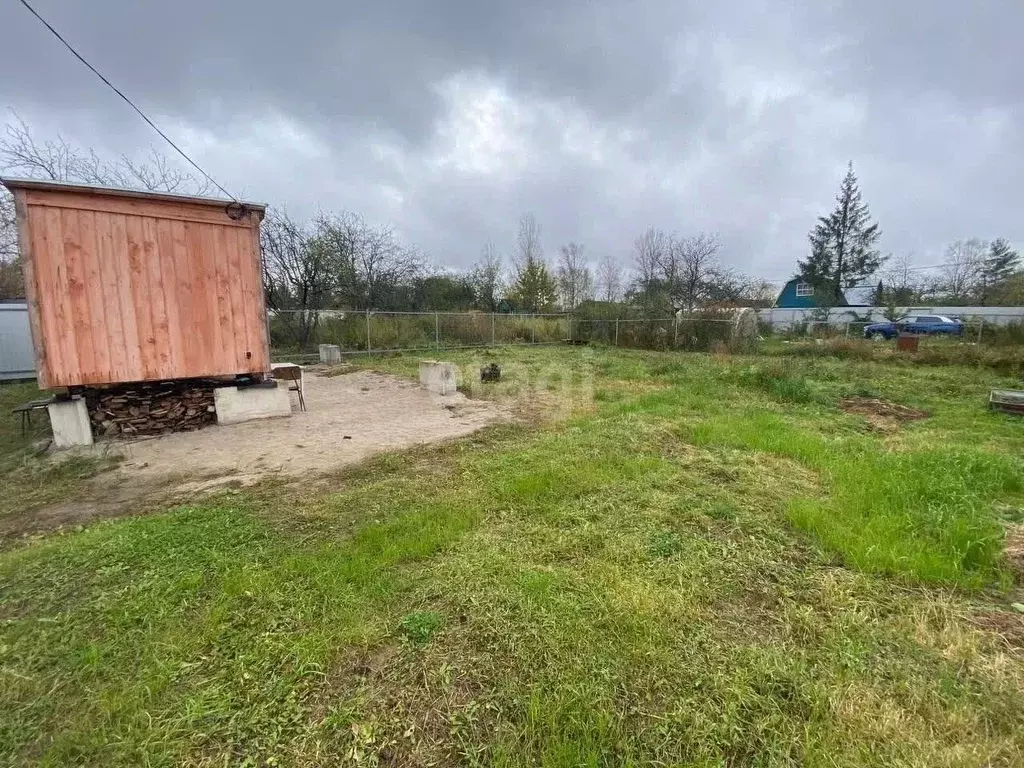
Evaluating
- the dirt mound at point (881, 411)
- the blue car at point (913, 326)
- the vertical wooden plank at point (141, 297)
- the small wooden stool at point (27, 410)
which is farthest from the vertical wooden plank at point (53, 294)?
the blue car at point (913, 326)

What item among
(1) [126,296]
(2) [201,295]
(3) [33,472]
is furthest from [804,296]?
(3) [33,472]

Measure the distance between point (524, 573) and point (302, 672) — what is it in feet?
3.73

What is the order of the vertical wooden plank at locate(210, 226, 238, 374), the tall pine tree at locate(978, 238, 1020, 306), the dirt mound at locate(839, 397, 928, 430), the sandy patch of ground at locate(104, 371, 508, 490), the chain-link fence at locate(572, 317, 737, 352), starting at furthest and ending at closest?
the tall pine tree at locate(978, 238, 1020, 306)
the chain-link fence at locate(572, 317, 737, 352)
the dirt mound at locate(839, 397, 928, 430)
the vertical wooden plank at locate(210, 226, 238, 374)
the sandy patch of ground at locate(104, 371, 508, 490)

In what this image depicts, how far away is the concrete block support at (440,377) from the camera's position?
26.3 ft

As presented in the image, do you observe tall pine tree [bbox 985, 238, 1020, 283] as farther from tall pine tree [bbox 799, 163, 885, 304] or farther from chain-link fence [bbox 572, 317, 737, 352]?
chain-link fence [bbox 572, 317, 737, 352]

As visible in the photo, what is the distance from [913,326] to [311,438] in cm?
2392

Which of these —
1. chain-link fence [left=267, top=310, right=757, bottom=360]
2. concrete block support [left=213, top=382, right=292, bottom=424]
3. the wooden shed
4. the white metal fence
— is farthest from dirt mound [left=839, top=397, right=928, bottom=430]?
the white metal fence

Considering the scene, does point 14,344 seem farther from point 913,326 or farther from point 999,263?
point 999,263

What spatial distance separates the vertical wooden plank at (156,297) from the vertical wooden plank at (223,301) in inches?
20.8

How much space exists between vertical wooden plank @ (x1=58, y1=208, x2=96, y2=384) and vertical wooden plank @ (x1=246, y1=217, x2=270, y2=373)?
62.1 inches

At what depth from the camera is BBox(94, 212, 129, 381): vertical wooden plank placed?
4934 mm

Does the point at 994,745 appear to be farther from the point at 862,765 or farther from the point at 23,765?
the point at 23,765

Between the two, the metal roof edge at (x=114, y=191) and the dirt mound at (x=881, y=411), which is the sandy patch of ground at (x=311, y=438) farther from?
the dirt mound at (x=881, y=411)

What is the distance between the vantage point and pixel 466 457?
459 cm
